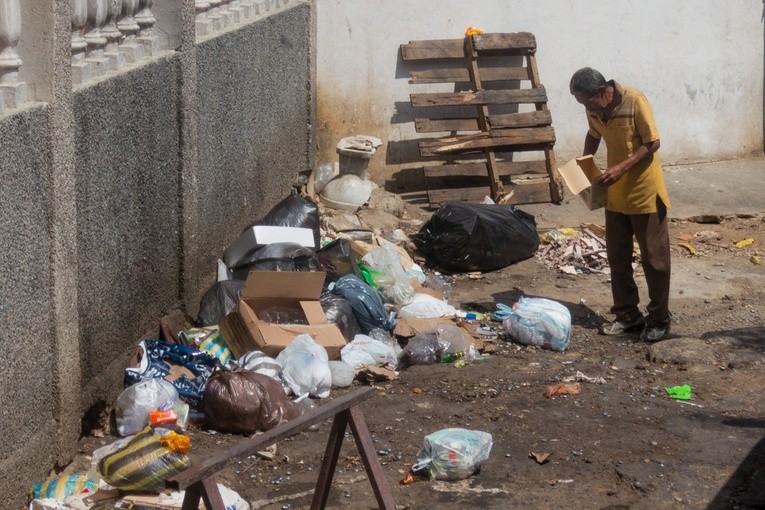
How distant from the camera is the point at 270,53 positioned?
8266 millimetres

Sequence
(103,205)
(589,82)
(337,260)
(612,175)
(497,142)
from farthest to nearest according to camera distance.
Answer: (497,142)
(337,260)
(612,175)
(589,82)
(103,205)

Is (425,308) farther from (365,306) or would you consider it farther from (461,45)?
(461,45)

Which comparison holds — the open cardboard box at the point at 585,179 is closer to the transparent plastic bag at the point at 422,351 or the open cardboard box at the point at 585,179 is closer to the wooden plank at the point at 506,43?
the transparent plastic bag at the point at 422,351

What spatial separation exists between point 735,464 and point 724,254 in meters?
4.05

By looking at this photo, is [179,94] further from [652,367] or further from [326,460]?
[652,367]

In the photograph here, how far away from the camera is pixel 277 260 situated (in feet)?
22.5

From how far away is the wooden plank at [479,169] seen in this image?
387 inches

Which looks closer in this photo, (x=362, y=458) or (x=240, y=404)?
(x=362, y=458)

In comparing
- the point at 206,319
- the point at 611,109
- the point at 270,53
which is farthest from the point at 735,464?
the point at 270,53

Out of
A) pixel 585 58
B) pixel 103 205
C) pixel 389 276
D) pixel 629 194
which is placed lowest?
pixel 389 276

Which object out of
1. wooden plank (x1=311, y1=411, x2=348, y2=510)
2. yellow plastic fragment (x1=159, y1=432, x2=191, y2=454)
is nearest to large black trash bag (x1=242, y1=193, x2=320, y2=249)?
yellow plastic fragment (x1=159, y1=432, x2=191, y2=454)

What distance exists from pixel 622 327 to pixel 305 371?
245 centimetres

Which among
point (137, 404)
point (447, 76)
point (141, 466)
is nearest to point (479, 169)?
point (447, 76)

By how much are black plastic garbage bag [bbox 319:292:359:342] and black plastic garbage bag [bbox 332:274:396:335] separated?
6cm
